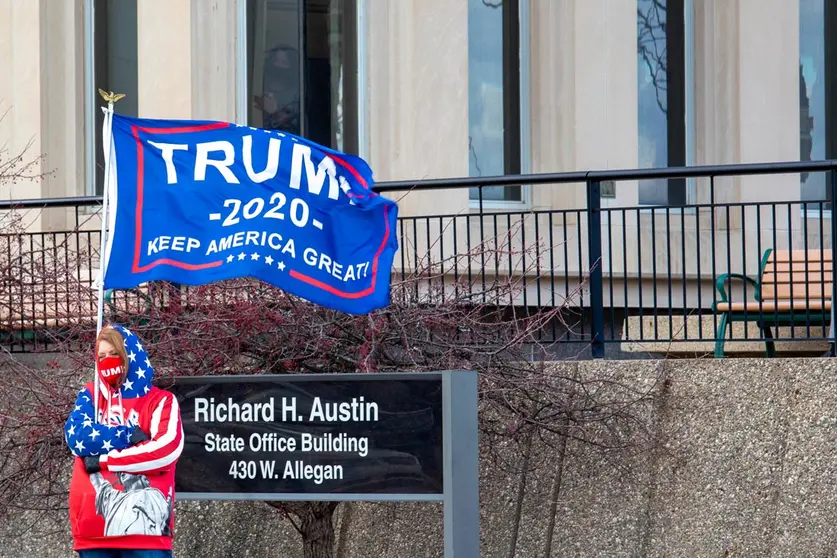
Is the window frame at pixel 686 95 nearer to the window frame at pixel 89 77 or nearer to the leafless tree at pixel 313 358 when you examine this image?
the leafless tree at pixel 313 358

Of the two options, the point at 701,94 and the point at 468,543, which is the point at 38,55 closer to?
the point at 701,94

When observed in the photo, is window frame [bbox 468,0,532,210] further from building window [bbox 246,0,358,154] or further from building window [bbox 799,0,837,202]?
building window [bbox 799,0,837,202]

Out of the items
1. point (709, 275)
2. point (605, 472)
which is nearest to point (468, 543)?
point (605, 472)

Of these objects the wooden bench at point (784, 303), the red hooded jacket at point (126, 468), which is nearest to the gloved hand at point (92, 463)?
the red hooded jacket at point (126, 468)

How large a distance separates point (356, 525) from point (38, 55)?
5.46m

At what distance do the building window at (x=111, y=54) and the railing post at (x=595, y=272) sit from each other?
4.81 meters

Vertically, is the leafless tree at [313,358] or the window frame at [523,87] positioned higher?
the window frame at [523,87]

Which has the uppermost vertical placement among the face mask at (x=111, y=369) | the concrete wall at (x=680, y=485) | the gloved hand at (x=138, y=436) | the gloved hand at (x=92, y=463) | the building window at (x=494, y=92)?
the building window at (x=494, y=92)

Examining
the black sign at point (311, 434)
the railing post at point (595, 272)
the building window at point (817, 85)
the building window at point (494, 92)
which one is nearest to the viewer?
the black sign at point (311, 434)

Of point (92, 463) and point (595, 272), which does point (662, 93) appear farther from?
point (92, 463)

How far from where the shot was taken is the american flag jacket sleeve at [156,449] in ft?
21.4

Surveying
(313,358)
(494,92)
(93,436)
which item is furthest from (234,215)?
(494,92)

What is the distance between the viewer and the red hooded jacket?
21.4ft

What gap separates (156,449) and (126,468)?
0.50ft
